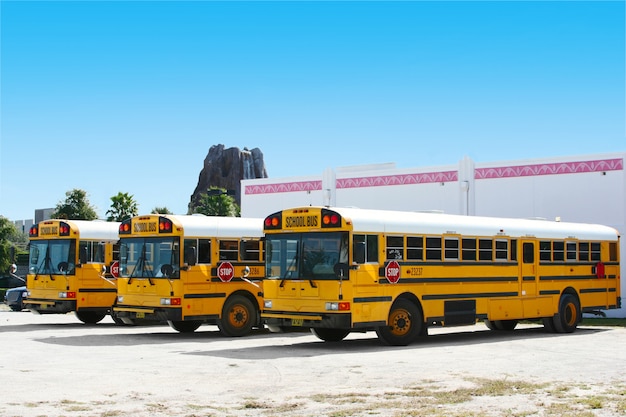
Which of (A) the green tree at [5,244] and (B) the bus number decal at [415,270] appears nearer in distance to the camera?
(B) the bus number decal at [415,270]

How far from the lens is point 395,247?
1781cm

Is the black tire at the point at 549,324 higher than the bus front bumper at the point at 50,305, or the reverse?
the bus front bumper at the point at 50,305

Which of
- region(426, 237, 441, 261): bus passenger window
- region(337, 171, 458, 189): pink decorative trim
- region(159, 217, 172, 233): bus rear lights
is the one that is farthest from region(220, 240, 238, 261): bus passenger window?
region(337, 171, 458, 189): pink decorative trim

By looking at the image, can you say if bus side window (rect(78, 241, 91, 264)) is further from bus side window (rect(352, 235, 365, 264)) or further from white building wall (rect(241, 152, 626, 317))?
white building wall (rect(241, 152, 626, 317))

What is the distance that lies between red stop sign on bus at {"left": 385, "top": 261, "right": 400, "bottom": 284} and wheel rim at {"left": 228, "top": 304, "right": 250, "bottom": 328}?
14.1 ft

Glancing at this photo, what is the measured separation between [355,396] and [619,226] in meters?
20.7

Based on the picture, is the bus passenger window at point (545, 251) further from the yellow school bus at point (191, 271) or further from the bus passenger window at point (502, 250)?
the yellow school bus at point (191, 271)

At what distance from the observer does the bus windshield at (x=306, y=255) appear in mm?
16938

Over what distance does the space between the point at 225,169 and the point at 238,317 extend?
96506 millimetres

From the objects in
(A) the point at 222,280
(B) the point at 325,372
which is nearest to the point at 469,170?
(A) the point at 222,280

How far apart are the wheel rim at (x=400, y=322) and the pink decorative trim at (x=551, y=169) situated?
14.2 meters

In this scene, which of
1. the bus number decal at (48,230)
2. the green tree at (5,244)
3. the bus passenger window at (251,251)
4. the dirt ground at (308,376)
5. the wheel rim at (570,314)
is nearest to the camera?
the dirt ground at (308,376)

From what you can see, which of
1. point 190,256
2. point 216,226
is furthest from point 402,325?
point 216,226

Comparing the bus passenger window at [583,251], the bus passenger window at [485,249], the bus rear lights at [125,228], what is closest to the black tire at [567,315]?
the bus passenger window at [583,251]
